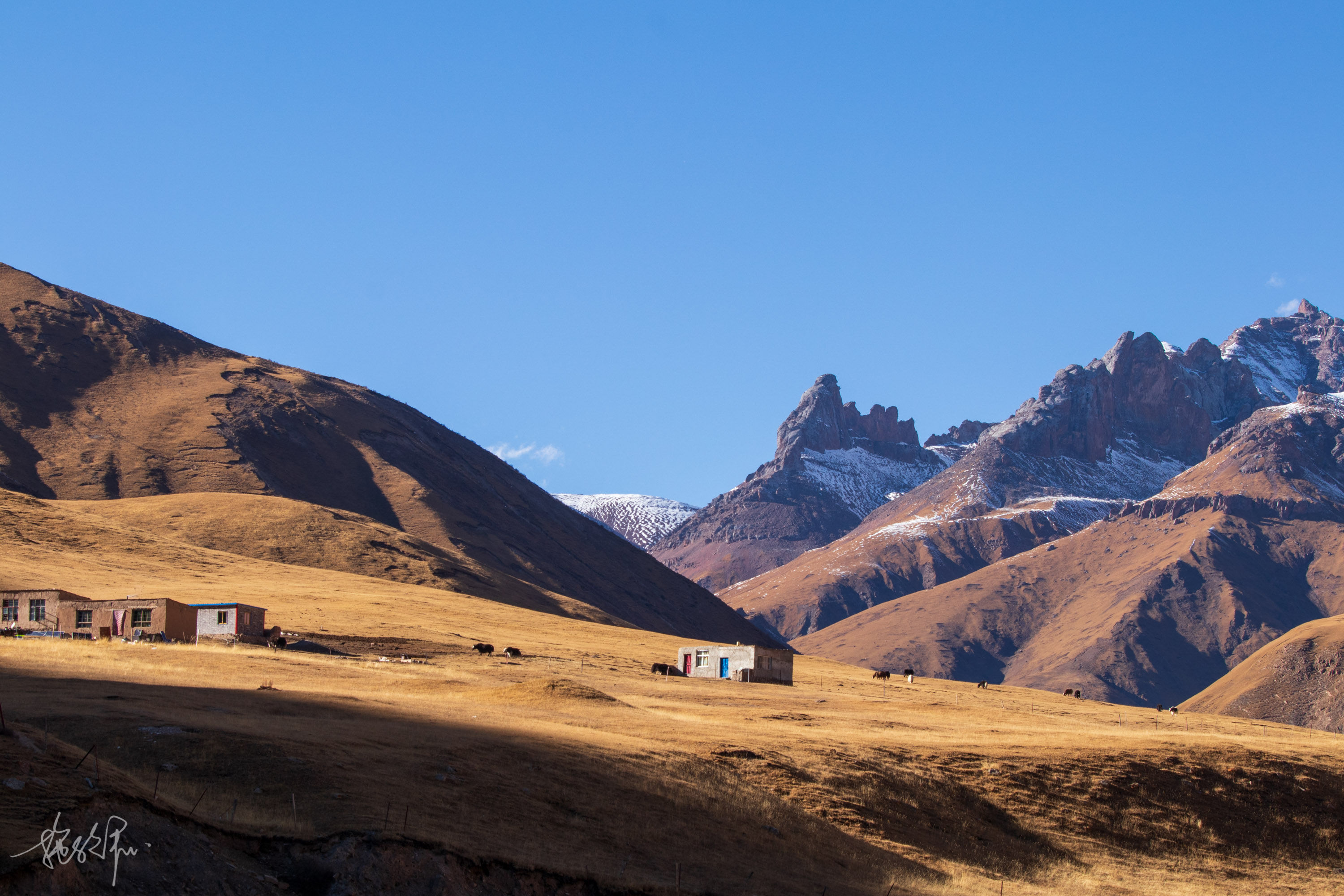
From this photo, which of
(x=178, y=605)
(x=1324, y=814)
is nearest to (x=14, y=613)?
(x=178, y=605)

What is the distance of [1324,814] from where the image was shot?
189 ft

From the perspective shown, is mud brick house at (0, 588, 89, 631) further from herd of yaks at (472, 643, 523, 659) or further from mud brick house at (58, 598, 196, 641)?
herd of yaks at (472, 643, 523, 659)

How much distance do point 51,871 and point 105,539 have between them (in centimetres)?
11652

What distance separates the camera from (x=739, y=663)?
318 ft

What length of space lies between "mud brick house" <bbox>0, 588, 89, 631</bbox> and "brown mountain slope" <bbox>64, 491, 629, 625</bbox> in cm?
7460

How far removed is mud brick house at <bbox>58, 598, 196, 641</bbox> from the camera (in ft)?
240

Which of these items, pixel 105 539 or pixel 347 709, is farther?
pixel 105 539

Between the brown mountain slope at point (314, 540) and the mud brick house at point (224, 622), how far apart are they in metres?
73.6

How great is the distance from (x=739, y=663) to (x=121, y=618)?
43.6 m

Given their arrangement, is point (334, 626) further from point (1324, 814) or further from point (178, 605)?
point (1324, 814)

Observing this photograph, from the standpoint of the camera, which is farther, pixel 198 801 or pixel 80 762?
pixel 198 801

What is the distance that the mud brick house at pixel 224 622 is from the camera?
77.4 metres

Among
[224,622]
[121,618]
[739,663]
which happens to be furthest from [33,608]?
[739,663]
